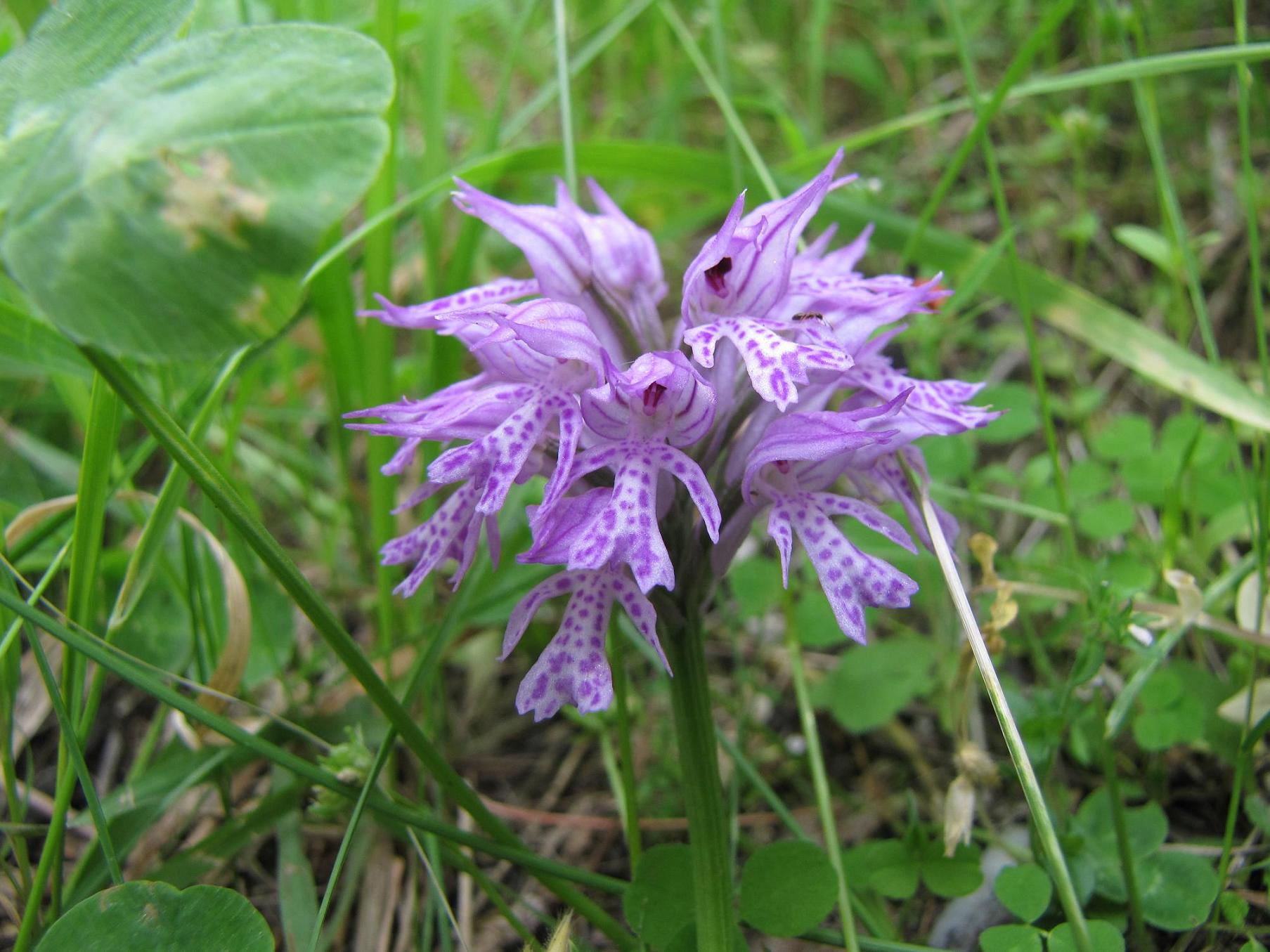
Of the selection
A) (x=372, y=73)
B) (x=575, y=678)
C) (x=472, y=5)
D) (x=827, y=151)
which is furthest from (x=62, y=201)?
(x=472, y=5)

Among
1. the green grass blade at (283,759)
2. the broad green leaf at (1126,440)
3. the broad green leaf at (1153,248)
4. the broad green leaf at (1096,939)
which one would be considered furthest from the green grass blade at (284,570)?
the broad green leaf at (1153,248)

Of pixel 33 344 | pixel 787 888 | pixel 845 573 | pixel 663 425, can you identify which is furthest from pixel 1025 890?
pixel 33 344

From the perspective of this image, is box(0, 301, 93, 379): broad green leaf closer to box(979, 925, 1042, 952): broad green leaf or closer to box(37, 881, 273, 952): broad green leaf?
box(37, 881, 273, 952): broad green leaf

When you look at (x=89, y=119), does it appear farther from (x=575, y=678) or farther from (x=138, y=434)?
(x=138, y=434)

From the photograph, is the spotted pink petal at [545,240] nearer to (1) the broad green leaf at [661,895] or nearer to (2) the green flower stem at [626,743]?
(2) the green flower stem at [626,743]

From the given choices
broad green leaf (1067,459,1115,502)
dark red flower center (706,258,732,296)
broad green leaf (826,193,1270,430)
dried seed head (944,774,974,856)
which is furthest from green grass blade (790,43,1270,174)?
dried seed head (944,774,974,856)

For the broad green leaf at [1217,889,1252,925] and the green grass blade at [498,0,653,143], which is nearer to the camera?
the broad green leaf at [1217,889,1252,925]
